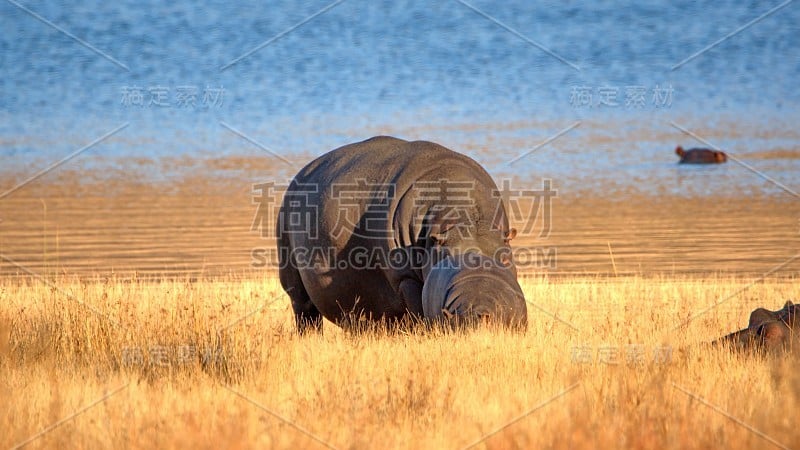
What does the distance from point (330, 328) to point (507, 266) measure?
3806mm

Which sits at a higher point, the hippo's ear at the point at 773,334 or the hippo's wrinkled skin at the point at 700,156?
the hippo's wrinkled skin at the point at 700,156

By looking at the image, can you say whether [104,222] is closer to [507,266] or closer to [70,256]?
[70,256]

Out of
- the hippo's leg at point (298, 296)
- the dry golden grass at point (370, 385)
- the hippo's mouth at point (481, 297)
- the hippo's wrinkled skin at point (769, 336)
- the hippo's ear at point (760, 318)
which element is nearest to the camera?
the dry golden grass at point (370, 385)

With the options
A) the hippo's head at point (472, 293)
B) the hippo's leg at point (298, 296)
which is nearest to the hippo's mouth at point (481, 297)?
the hippo's head at point (472, 293)

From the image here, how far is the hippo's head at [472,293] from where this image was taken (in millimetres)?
11617

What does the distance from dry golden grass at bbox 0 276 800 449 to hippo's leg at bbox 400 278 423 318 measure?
56cm

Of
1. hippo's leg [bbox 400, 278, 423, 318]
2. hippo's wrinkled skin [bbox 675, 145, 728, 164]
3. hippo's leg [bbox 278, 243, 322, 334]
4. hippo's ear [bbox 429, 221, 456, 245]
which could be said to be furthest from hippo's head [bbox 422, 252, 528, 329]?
hippo's wrinkled skin [bbox 675, 145, 728, 164]

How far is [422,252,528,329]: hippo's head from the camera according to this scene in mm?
11617

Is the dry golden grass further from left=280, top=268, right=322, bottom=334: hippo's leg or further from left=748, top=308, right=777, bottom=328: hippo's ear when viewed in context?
left=280, top=268, right=322, bottom=334: hippo's leg

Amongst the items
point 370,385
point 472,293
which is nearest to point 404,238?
point 472,293

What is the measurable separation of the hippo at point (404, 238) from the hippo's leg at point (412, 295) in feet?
0.04

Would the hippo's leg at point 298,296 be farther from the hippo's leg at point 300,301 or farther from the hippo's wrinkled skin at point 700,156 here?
the hippo's wrinkled skin at point 700,156

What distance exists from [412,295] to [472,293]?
1.40m

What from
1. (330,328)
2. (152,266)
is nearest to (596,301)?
(330,328)
